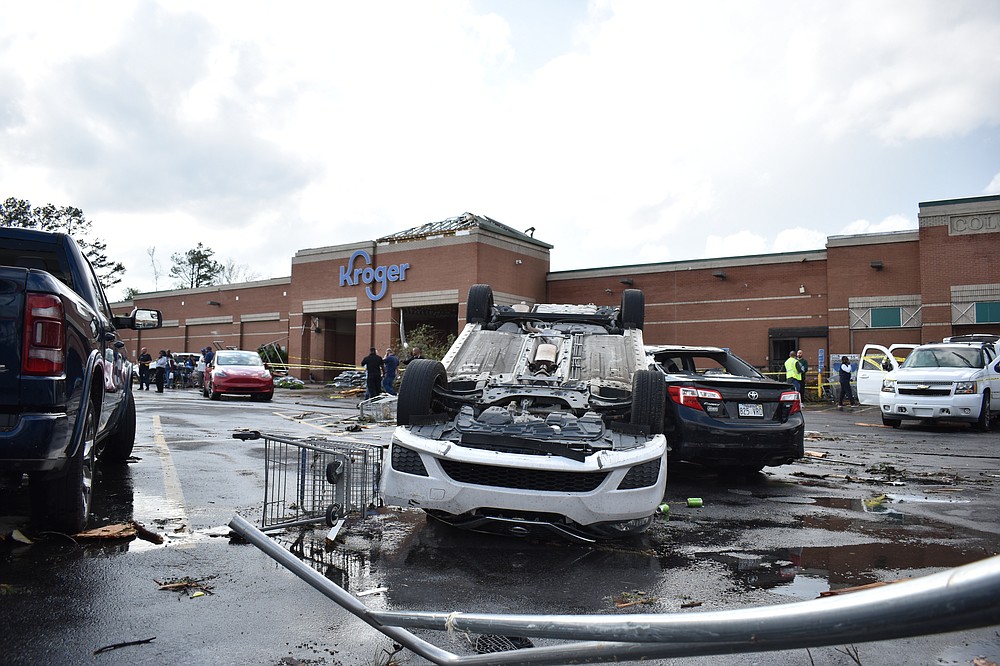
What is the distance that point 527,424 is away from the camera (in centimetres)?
553

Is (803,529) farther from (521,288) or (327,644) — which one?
(521,288)

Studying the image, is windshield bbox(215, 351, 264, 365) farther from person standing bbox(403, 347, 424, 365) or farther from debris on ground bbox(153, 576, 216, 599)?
debris on ground bbox(153, 576, 216, 599)

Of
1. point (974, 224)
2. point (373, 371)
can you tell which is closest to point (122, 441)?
point (373, 371)

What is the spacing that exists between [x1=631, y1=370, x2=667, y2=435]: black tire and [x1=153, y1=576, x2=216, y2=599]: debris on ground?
3.24 m

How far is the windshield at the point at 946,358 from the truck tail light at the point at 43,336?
16809 mm

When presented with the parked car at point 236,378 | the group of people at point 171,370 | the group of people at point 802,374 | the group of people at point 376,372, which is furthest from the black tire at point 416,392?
the group of people at point 171,370

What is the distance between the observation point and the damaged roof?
121ft

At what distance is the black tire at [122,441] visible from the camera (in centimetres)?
833

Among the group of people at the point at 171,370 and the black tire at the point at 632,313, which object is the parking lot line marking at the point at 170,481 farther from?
the group of people at the point at 171,370

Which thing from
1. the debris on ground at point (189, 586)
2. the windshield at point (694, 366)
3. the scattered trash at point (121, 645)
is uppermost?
the windshield at point (694, 366)

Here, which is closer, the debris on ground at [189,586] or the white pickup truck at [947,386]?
the debris on ground at [189,586]

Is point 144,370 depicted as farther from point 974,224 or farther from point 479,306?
point 974,224

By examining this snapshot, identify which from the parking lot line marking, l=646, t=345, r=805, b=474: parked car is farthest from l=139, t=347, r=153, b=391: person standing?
l=646, t=345, r=805, b=474: parked car

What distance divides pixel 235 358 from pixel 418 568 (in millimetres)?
21725
